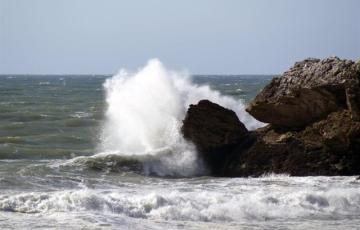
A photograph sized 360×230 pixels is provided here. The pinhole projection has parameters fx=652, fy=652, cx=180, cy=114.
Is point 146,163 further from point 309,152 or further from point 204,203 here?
point 204,203

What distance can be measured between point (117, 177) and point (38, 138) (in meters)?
7.77

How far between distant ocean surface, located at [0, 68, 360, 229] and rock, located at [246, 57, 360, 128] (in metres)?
1.56

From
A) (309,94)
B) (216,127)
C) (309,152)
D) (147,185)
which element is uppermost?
(309,94)

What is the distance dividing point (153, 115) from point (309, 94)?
5.50 m

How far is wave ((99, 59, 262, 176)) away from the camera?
1595cm

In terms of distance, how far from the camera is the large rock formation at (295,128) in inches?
541

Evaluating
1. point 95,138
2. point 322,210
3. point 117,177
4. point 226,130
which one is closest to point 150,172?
point 117,177

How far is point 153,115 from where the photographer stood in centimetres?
1834

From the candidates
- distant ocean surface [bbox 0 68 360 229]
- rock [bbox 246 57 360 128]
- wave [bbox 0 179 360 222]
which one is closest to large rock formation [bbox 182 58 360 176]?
rock [bbox 246 57 360 128]

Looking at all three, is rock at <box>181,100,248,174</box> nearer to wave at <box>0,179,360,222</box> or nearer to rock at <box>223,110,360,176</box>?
rock at <box>223,110,360,176</box>

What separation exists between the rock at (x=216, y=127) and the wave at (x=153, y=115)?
59cm

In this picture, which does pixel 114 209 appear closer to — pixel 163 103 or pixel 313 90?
pixel 313 90

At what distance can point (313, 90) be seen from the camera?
14078 mm

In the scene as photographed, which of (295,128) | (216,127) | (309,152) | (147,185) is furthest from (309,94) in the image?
(147,185)
